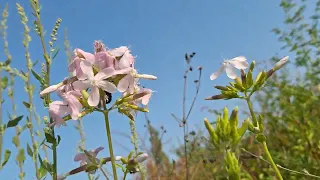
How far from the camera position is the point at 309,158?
2.82 meters

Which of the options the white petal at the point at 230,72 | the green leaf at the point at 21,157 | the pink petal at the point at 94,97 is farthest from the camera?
the green leaf at the point at 21,157

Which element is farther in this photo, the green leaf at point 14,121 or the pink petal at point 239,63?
the green leaf at point 14,121

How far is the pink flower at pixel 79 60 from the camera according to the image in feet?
3.72

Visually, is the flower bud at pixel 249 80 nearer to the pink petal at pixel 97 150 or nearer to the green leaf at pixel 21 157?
the pink petal at pixel 97 150

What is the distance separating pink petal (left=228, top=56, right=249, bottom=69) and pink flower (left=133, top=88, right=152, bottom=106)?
31 cm

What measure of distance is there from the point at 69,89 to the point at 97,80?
0.10 m

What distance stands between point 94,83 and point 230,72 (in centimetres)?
46

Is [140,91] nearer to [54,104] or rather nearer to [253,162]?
[54,104]

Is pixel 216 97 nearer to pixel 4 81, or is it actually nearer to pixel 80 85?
pixel 80 85

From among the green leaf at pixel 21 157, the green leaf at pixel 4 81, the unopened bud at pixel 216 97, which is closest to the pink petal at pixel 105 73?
the unopened bud at pixel 216 97

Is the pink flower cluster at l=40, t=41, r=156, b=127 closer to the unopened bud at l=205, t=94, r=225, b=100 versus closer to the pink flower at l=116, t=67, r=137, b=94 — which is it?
the pink flower at l=116, t=67, r=137, b=94

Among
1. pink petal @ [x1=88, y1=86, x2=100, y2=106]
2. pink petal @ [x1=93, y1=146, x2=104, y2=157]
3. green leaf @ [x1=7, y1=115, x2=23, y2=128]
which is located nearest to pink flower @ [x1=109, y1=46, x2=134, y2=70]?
pink petal @ [x1=88, y1=86, x2=100, y2=106]

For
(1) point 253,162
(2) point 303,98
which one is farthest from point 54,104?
(1) point 253,162

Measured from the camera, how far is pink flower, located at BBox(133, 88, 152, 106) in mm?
1179
